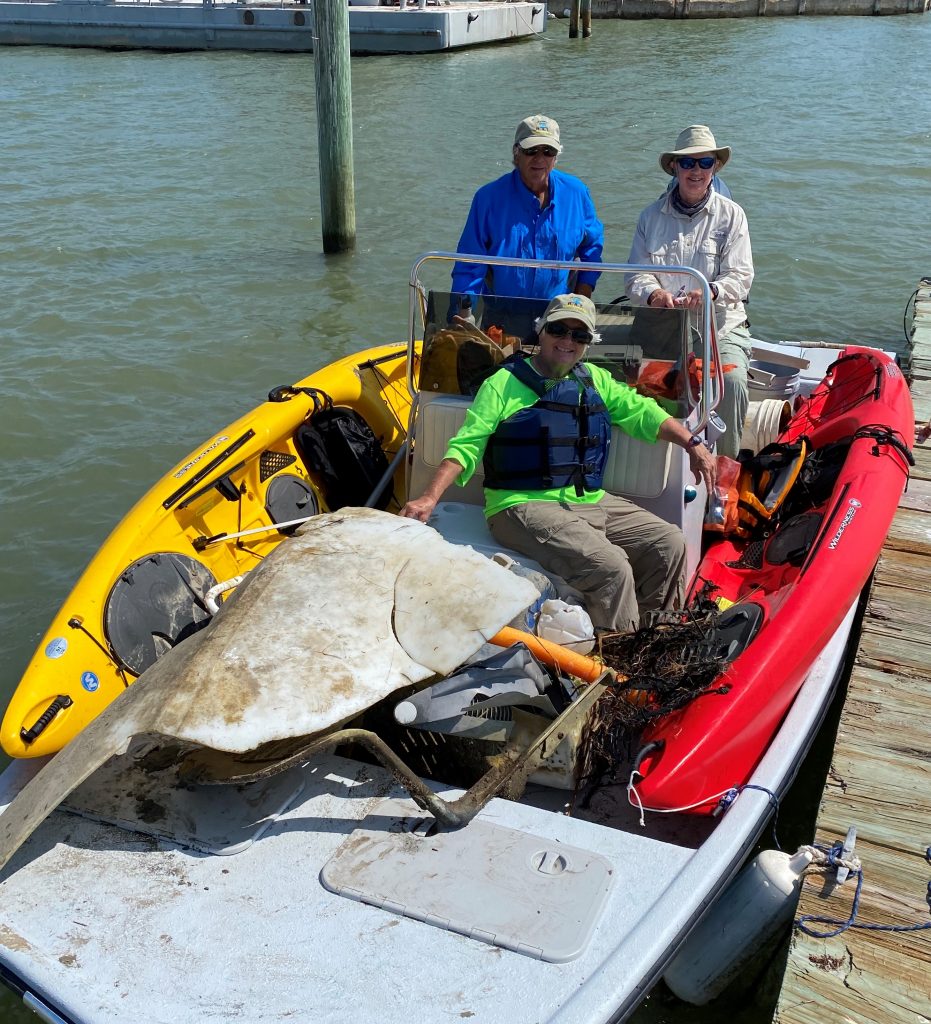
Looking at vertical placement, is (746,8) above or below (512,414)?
above

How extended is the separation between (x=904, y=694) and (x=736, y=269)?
217 cm

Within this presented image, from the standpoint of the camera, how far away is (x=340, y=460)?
4.85m

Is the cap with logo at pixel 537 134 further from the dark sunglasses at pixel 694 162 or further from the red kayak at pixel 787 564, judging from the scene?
the red kayak at pixel 787 564

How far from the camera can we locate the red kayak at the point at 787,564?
308 cm

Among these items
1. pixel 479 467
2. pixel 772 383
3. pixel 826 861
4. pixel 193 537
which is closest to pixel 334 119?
pixel 772 383

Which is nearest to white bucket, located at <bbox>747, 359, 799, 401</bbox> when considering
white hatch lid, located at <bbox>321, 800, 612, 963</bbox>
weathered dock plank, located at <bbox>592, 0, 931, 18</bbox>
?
white hatch lid, located at <bbox>321, 800, 612, 963</bbox>

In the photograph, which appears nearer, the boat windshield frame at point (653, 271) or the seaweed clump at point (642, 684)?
the seaweed clump at point (642, 684)

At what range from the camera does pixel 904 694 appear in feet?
12.2

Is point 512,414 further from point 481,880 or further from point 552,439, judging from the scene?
point 481,880

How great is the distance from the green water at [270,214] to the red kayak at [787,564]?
0.94m

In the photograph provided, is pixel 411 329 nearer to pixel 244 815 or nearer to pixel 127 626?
pixel 127 626

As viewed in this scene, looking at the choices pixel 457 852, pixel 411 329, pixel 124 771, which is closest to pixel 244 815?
pixel 124 771

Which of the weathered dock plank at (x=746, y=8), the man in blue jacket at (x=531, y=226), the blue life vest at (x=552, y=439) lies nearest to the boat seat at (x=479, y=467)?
the blue life vest at (x=552, y=439)

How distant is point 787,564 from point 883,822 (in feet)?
3.81
